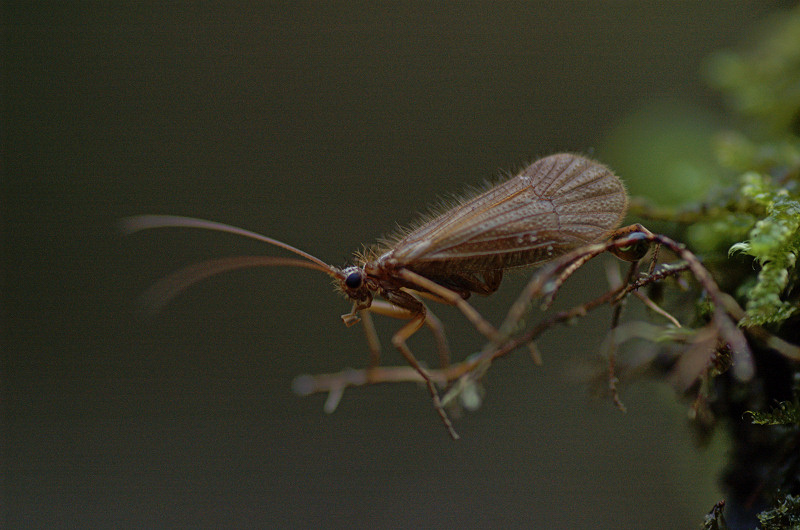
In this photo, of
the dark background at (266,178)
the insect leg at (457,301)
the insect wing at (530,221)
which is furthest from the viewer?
the dark background at (266,178)

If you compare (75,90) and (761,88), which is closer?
(761,88)

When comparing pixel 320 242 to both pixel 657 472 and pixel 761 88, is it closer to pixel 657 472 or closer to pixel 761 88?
pixel 657 472

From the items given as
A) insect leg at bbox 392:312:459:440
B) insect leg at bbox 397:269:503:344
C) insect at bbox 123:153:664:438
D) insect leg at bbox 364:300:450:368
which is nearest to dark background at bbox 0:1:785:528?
insect leg at bbox 364:300:450:368

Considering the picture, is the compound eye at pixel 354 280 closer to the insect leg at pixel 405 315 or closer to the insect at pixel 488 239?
the insect at pixel 488 239

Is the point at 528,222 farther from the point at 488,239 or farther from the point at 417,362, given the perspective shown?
the point at 417,362

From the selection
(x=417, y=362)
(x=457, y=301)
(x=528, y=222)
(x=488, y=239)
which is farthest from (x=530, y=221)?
(x=417, y=362)

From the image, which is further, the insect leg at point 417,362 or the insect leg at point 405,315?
the insect leg at point 405,315

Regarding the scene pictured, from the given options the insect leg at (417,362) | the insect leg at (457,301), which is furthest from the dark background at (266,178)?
the insect leg at (457,301)

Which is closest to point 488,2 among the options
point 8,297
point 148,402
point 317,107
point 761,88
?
point 317,107
